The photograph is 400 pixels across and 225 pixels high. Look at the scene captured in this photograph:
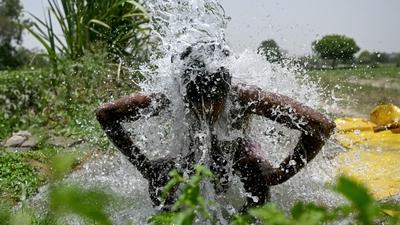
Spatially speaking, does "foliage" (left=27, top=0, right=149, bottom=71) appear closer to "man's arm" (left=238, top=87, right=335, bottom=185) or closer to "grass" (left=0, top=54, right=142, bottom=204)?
"grass" (left=0, top=54, right=142, bottom=204)

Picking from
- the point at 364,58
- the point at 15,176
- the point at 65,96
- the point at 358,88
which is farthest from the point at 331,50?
the point at 15,176

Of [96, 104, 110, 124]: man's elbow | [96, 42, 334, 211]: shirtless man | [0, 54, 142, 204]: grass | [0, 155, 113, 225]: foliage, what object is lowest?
[0, 54, 142, 204]: grass

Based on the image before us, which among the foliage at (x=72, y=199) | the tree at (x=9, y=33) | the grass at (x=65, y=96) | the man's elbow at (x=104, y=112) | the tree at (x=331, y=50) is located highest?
the foliage at (x=72, y=199)

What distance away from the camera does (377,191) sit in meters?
4.22

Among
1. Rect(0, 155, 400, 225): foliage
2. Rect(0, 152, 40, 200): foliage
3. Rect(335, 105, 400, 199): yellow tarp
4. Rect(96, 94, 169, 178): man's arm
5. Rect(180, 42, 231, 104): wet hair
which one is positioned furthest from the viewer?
Rect(335, 105, 400, 199): yellow tarp

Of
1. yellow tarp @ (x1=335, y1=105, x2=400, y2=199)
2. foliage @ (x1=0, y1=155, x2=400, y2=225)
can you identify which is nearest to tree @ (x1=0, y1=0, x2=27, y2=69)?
yellow tarp @ (x1=335, y1=105, x2=400, y2=199)

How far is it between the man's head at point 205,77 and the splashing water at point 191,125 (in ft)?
0.08

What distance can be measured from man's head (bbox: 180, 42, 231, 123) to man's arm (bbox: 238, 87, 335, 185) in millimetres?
219

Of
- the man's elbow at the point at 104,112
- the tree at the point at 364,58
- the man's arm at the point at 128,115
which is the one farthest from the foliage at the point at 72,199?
the tree at the point at 364,58

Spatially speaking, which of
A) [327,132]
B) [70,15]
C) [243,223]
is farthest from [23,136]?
[243,223]

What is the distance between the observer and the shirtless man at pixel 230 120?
2.69 metres

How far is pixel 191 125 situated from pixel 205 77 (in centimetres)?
37

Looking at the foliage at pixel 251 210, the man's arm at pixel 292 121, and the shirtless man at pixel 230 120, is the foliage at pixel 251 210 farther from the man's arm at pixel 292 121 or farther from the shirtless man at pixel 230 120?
the man's arm at pixel 292 121

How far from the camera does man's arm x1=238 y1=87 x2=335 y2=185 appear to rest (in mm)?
2824
